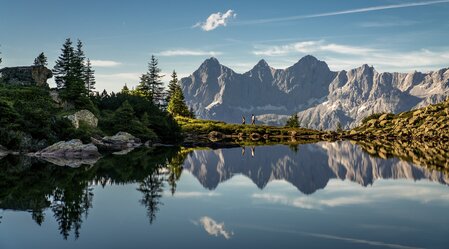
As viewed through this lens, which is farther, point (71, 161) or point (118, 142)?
point (118, 142)

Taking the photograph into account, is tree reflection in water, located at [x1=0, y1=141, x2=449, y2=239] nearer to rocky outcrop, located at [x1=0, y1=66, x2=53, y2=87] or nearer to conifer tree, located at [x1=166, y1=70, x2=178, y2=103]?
rocky outcrop, located at [x1=0, y1=66, x2=53, y2=87]

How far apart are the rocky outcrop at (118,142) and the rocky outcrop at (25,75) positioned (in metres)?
24.8

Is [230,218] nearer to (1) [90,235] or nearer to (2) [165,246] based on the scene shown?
(2) [165,246]

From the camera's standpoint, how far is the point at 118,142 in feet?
216

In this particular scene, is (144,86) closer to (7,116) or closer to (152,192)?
(7,116)

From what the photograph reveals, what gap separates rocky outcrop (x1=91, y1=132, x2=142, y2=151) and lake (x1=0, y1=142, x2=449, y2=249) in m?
22.3

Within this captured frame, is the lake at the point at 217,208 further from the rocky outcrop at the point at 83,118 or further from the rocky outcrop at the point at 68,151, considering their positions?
the rocky outcrop at the point at 83,118

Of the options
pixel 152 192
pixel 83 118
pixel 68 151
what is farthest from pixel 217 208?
pixel 83 118

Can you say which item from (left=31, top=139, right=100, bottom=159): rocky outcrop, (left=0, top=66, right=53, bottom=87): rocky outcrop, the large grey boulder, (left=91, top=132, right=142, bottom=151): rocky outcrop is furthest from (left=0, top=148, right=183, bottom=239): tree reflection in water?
(left=0, top=66, right=53, bottom=87): rocky outcrop

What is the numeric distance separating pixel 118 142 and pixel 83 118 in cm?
664

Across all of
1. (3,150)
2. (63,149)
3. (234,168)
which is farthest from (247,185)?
(3,150)

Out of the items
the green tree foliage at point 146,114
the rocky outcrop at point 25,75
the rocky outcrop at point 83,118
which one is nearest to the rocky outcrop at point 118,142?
the rocky outcrop at point 83,118

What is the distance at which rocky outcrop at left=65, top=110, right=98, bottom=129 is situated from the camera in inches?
2427

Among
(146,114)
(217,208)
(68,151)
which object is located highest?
(146,114)
